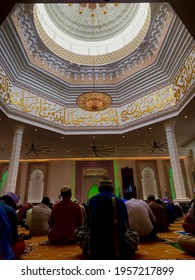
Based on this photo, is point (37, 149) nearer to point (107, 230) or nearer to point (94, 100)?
point (94, 100)

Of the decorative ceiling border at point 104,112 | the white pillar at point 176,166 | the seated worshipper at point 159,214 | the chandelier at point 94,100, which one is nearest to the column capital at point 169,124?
the white pillar at point 176,166

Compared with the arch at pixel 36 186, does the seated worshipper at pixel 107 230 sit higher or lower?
lower

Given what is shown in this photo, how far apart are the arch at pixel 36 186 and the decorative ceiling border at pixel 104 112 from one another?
4.46m

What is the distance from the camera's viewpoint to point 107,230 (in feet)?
5.58

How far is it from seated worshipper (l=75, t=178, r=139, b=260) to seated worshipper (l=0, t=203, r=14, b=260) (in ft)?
2.27

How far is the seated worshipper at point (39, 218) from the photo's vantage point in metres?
3.75

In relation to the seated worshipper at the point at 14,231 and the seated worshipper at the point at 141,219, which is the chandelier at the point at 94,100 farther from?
the seated worshipper at the point at 14,231

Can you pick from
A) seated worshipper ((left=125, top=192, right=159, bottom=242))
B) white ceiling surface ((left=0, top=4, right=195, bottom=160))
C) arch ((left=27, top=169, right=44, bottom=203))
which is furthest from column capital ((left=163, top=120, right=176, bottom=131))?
arch ((left=27, top=169, right=44, bottom=203))

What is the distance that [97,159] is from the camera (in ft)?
40.1

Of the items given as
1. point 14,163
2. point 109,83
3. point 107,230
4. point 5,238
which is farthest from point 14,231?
point 109,83

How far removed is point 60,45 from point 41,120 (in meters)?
4.09

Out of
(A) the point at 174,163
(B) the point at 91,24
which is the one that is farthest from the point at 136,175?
(B) the point at 91,24

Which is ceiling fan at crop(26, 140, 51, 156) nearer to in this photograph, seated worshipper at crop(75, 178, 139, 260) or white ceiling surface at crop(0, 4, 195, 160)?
white ceiling surface at crop(0, 4, 195, 160)
